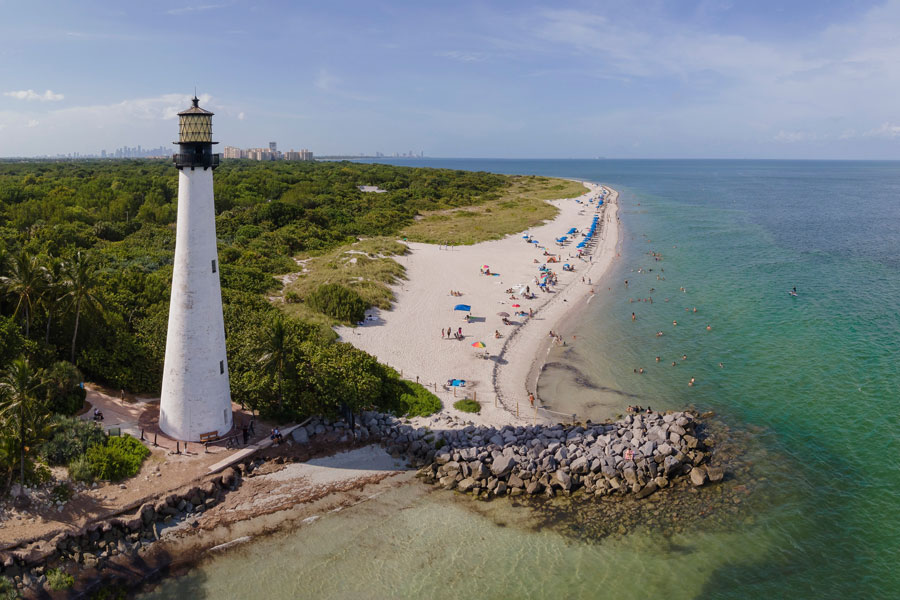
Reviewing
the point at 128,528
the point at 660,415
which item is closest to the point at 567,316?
the point at 660,415

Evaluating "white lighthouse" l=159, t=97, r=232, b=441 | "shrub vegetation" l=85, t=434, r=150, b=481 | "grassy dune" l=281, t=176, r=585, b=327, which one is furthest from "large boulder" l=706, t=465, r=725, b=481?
"grassy dune" l=281, t=176, r=585, b=327

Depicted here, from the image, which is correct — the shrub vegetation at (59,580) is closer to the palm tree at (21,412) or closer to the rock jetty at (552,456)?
the palm tree at (21,412)

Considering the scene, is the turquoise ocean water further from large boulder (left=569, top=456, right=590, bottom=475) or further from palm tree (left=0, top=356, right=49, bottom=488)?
palm tree (left=0, top=356, right=49, bottom=488)

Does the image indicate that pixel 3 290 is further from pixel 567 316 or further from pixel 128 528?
pixel 567 316

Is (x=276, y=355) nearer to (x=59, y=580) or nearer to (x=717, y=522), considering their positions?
(x=59, y=580)

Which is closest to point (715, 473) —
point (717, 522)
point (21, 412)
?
point (717, 522)

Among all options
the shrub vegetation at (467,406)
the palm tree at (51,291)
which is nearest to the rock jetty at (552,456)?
the shrub vegetation at (467,406)
